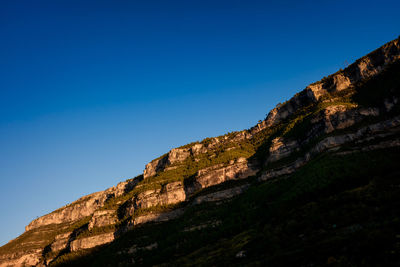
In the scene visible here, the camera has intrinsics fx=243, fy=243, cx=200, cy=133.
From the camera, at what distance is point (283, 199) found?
73.5m

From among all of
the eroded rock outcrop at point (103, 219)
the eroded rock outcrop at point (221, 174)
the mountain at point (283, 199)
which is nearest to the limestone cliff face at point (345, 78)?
the mountain at point (283, 199)

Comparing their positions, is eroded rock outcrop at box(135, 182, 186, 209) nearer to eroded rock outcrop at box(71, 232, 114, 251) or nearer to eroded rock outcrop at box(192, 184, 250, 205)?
eroded rock outcrop at box(71, 232, 114, 251)

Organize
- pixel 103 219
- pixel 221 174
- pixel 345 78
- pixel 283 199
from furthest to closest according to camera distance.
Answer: pixel 103 219, pixel 345 78, pixel 221 174, pixel 283 199

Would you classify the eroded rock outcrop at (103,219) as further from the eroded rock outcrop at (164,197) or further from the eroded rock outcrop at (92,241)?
the eroded rock outcrop at (164,197)

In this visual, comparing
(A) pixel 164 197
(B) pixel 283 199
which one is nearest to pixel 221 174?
(A) pixel 164 197

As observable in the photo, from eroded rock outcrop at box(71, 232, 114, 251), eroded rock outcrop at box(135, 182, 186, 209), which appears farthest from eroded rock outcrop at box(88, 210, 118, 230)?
eroded rock outcrop at box(135, 182, 186, 209)

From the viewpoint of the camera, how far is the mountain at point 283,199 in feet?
113

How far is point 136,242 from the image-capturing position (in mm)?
107062

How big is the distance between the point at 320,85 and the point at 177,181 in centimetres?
11190

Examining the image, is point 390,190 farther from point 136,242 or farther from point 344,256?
point 136,242

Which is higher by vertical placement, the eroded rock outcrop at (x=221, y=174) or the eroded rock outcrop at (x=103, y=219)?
the eroded rock outcrop at (x=221, y=174)

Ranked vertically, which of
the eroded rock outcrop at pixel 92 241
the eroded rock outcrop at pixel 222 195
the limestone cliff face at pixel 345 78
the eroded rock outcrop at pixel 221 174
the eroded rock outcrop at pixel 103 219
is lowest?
the eroded rock outcrop at pixel 92 241

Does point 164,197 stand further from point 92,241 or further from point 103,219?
point 92,241

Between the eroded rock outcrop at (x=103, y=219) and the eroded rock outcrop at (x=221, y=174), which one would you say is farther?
the eroded rock outcrop at (x=103, y=219)
